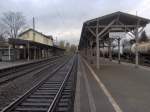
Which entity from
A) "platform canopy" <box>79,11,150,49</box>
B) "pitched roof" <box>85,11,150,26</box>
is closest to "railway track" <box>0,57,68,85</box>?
"platform canopy" <box>79,11,150,49</box>

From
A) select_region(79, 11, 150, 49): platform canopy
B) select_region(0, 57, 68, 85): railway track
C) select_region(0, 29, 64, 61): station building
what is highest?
select_region(79, 11, 150, 49): platform canopy

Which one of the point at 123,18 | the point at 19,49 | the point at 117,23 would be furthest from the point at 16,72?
the point at 19,49

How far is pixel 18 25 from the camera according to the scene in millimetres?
103375

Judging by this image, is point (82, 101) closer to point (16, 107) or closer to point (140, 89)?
point (16, 107)

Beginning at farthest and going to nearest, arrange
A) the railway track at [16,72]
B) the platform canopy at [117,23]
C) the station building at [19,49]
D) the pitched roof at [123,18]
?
the station building at [19,49] < the platform canopy at [117,23] < the pitched roof at [123,18] < the railway track at [16,72]

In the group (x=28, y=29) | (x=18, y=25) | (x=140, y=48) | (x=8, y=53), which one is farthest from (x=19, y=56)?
(x=28, y=29)

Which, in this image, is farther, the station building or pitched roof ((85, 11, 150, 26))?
the station building

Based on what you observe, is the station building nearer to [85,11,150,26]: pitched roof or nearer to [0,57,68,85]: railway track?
[0,57,68,85]: railway track

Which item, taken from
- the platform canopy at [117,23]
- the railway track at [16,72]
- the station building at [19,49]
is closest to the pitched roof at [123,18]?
the platform canopy at [117,23]

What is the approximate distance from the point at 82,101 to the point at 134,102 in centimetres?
174

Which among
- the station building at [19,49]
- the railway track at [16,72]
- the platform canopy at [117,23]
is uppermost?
the platform canopy at [117,23]

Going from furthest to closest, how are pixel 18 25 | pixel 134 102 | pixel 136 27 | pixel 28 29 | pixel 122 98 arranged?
1. pixel 28 29
2. pixel 18 25
3. pixel 136 27
4. pixel 122 98
5. pixel 134 102

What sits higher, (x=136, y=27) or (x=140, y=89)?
(x=136, y=27)

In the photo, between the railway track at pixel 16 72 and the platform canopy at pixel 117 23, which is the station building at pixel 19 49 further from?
the platform canopy at pixel 117 23
